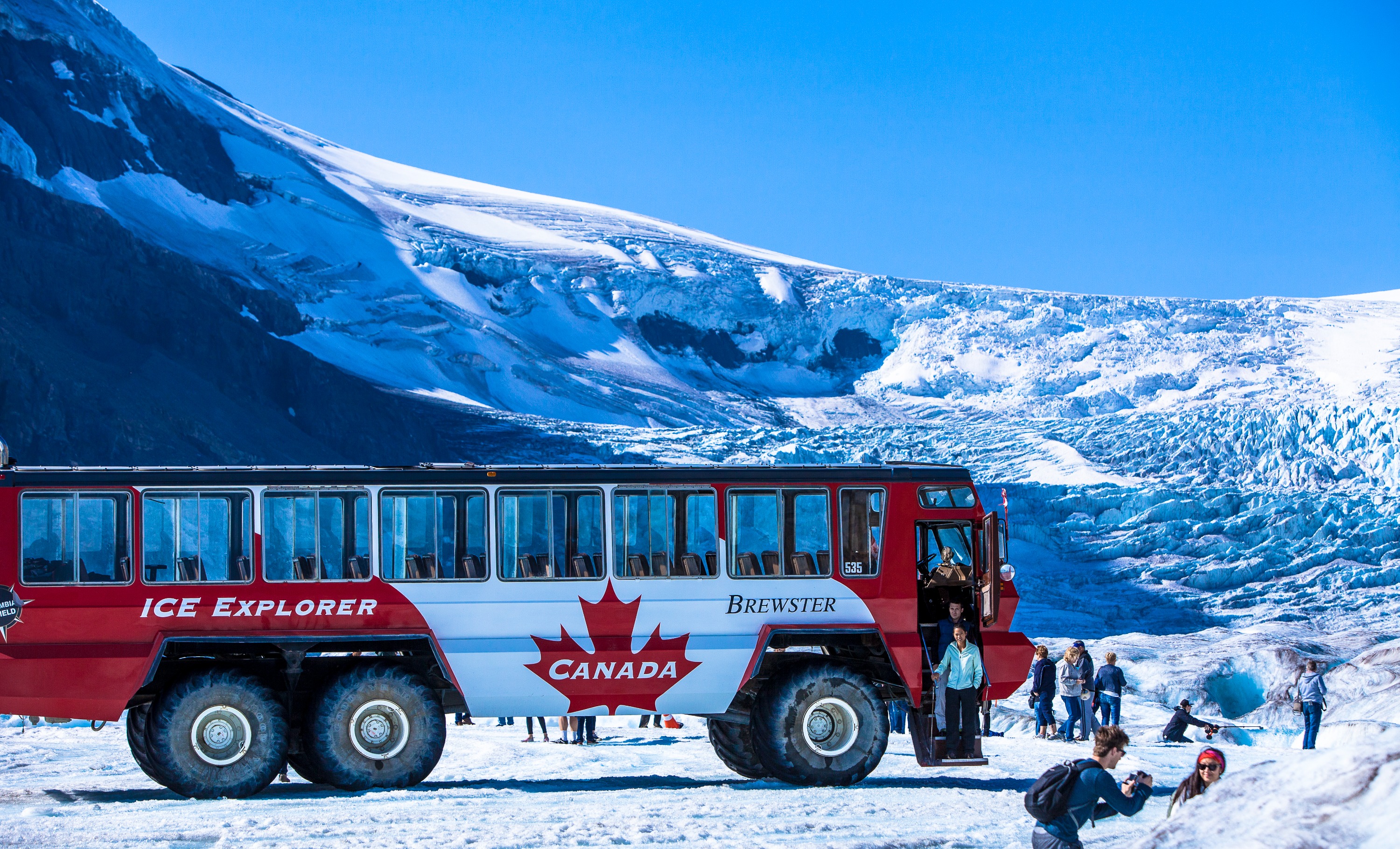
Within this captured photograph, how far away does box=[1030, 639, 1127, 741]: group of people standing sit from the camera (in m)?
16.2

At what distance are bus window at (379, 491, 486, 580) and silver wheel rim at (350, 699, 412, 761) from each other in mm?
1103

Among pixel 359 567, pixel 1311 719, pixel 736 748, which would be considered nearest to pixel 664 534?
pixel 736 748

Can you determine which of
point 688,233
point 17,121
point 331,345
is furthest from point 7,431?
point 688,233

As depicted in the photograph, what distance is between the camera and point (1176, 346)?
253 ft

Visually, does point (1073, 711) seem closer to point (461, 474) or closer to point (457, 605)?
point (457, 605)

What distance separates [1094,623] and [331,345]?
4573cm

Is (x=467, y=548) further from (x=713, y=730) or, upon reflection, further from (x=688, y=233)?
(x=688, y=233)

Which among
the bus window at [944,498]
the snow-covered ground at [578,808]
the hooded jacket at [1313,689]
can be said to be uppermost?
the bus window at [944,498]

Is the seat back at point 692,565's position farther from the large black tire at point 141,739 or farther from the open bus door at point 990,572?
the large black tire at point 141,739

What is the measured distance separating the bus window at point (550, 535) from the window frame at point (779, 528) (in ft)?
3.64

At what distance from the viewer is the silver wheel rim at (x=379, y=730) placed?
11273mm

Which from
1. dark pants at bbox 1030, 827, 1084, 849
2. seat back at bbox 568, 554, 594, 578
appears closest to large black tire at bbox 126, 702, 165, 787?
seat back at bbox 568, 554, 594, 578

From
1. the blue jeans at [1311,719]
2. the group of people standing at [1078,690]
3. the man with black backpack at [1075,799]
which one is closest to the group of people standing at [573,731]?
the group of people standing at [1078,690]

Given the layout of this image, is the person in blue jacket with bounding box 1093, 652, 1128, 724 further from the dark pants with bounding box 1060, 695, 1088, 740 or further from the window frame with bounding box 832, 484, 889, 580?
the window frame with bounding box 832, 484, 889, 580
